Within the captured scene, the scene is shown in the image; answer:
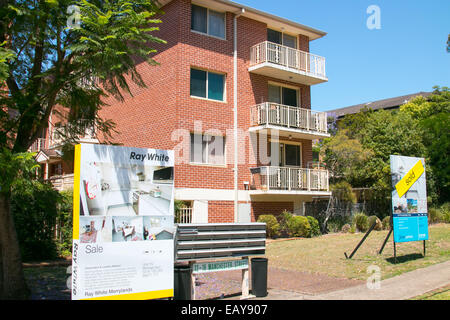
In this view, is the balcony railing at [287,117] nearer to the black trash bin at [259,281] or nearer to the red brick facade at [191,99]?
the red brick facade at [191,99]

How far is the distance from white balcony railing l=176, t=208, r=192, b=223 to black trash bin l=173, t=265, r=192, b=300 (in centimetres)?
951

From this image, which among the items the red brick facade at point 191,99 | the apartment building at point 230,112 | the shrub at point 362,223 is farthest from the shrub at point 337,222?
the red brick facade at point 191,99

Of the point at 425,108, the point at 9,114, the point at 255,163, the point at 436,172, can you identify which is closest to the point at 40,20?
the point at 9,114

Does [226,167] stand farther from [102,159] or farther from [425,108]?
[425,108]

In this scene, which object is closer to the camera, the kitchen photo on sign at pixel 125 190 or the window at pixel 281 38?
the kitchen photo on sign at pixel 125 190

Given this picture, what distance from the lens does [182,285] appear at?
25.0 feet

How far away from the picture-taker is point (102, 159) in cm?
627

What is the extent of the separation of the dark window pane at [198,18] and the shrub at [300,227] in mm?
9398

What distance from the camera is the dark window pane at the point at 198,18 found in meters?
19.1

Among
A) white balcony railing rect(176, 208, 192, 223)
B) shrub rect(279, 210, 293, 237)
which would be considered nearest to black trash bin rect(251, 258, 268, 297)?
white balcony railing rect(176, 208, 192, 223)

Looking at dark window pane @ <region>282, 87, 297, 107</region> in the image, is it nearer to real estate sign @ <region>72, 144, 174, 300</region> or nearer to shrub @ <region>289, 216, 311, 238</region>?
shrub @ <region>289, 216, 311, 238</region>

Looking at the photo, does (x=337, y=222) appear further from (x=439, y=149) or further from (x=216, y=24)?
(x=216, y=24)

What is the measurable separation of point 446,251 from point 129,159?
409 inches

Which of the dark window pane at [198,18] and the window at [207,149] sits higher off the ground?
the dark window pane at [198,18]
